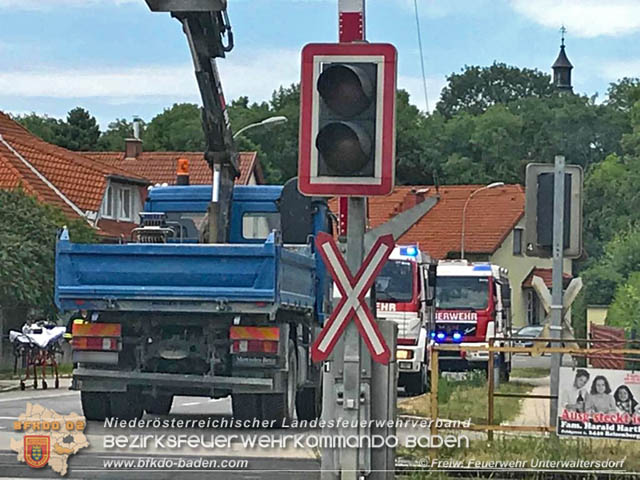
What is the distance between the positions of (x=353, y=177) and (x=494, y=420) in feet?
23.8

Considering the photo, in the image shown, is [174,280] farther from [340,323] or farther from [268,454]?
[340,323]

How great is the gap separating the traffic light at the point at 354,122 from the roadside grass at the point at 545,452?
178 inches

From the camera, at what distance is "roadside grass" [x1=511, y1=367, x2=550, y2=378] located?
43119 millimetres

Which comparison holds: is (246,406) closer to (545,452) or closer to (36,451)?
(36,451)

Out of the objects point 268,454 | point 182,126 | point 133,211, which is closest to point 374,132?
point 268,454

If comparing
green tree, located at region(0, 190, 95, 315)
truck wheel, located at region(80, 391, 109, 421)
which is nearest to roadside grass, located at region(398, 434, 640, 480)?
truck wheel, located at region(80, 391, 109, 421)

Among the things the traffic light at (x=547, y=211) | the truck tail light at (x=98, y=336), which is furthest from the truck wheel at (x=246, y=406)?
the traffic light at (x=547, y=211)

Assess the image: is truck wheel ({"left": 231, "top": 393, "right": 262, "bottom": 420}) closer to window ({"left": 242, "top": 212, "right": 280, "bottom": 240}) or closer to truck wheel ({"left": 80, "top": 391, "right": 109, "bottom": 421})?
truck wheel ({"left": 80, "top": 391, "right": 109, "bottom": 421})

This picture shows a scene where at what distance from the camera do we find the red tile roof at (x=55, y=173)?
5278 centimetres

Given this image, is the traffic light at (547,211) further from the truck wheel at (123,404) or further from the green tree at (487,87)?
the green tree at (487,87)

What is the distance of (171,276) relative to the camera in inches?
668

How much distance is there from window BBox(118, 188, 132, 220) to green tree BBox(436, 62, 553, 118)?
64107 mm

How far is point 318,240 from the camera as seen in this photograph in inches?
403

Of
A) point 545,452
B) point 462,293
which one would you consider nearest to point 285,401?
point 545,452
